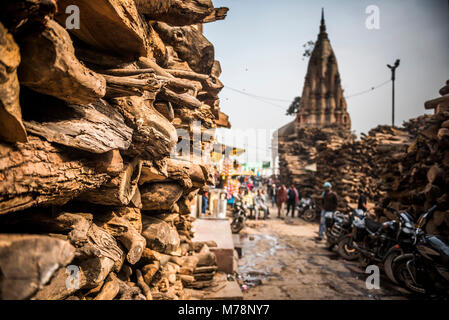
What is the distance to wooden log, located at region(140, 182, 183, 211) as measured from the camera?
104 inches

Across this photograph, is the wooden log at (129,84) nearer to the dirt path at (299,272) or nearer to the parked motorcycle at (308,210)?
the dirt path at (299,272)

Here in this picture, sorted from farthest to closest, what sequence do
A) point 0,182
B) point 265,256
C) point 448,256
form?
1. point 265,256
2. point 448,256
3. point 0,182

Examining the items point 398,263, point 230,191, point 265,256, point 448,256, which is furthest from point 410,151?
point 230,191

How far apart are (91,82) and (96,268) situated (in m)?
1.13

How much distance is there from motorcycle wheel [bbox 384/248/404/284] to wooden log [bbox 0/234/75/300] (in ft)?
20.6

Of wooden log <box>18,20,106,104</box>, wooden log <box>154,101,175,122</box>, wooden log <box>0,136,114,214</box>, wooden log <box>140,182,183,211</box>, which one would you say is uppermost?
wooden log <box>154,101,175,122</box>

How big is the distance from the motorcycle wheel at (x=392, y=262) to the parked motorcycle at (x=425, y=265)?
1.8 inches

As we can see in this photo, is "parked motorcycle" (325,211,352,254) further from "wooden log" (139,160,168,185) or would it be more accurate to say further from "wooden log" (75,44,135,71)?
"wooden log" (75,44,135,71)

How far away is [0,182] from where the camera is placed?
3.03 ft

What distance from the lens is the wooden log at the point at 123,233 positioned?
1.95 m

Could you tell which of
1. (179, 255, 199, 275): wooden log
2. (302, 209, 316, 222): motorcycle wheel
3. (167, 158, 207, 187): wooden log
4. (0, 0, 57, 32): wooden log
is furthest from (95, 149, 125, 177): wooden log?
(302, 209, 316, 222): motorcycle wheel

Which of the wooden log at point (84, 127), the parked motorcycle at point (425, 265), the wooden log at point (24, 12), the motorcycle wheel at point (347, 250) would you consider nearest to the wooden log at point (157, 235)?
the wooden log at point (84, 127)

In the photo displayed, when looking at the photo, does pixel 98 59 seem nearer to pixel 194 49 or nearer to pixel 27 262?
pixel 27 262

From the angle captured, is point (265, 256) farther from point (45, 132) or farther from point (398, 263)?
point (45, 132)
